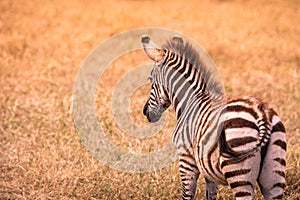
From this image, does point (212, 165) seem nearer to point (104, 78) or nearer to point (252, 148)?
point (252, 148)

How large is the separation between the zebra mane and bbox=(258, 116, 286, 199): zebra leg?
707mm

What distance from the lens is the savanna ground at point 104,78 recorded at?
658cm

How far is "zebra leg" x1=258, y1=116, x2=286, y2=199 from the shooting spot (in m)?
4.67

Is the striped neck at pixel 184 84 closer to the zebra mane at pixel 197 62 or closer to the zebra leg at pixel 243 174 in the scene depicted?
the zebra mane at pixel 197 62

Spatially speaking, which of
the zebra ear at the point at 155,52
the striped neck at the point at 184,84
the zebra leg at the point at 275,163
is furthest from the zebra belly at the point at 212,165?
the zebra ear at the point at 155,52

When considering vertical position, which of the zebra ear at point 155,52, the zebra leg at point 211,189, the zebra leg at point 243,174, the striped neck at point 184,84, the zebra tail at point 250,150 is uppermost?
the zebra ear at point 155,52

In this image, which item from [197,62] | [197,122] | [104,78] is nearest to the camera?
[197,122]

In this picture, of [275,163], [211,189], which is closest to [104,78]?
[211,189]

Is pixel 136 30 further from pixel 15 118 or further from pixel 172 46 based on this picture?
pixel 172 46

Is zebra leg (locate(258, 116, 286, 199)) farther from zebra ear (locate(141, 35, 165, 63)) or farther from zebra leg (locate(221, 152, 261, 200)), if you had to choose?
zebra ear (locate(141, 35, 165, 63))

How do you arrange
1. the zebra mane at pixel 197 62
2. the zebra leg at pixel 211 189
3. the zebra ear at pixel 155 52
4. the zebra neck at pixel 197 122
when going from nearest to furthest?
the zebra neck at pixel 197 122 → the zebra mane at pixel 197 62 → the zebra leg at pixel 211 189 → the zebra ear at pixel 155 52

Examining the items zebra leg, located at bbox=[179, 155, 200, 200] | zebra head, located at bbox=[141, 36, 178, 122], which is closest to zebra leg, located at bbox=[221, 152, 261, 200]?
zebra leg, located at bbox=[179, 155, 200, 200]

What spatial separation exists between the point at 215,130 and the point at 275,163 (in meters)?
0.49

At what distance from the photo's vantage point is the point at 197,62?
541 cm
